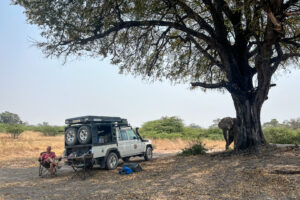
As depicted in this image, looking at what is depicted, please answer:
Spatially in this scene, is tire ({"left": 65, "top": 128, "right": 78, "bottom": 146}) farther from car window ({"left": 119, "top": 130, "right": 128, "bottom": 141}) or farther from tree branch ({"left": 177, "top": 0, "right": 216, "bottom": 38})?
tree branch ({"left": 177, "top": 0, "right": 216, "bottom": 38})

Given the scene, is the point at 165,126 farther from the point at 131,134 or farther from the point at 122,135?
the point at 122,135

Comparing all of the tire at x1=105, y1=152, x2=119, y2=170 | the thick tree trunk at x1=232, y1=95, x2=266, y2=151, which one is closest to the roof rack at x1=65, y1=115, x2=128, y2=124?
the tire at x1=105, y1=152, x2=119, y2=170

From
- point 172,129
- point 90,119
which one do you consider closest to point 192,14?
point 90,119

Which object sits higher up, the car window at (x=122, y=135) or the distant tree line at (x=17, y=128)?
the distant tree line at (x=17, y=128)

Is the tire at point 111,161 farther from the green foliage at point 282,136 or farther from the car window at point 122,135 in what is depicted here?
the green foliage at point 282,136

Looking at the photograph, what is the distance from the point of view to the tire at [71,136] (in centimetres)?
1215

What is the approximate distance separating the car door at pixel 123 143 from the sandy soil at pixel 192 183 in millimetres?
1858

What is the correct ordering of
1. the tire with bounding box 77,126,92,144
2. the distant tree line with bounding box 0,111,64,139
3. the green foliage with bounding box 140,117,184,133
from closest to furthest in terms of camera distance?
the tire with bounding box 77,126,92,144, the distant tree line with bounding box 0,111,64,139, the green foliage with bounding box 140,117,184,133

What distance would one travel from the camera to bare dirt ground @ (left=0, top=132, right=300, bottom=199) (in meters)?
7.16

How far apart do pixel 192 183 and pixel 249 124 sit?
5.84m

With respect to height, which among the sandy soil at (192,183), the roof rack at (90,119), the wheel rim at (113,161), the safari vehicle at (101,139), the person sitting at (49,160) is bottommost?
the sandy soil at (192,183)

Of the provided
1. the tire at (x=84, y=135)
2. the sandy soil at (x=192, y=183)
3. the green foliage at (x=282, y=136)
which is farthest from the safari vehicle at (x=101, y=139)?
the green foliage at (x=282, y=136)

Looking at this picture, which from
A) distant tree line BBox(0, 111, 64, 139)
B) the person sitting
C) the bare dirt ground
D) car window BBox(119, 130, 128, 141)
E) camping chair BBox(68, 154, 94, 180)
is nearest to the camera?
the bare dirt ground

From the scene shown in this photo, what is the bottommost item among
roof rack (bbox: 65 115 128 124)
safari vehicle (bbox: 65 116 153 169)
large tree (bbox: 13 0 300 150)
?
safari vehicle (bbox: 65 116 153 169)
